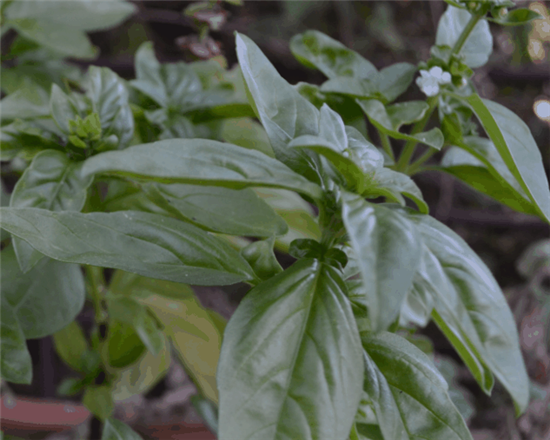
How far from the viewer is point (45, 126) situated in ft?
1.85

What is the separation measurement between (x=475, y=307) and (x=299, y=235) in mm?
336

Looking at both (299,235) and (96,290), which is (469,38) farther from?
(96,290)

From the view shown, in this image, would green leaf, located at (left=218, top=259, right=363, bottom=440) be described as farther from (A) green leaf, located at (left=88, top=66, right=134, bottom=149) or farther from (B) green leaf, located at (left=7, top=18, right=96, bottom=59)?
(B) green leaf, located at (left=7, top=18, right=96, bottom=59)

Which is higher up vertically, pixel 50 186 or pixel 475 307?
pixel 475 307

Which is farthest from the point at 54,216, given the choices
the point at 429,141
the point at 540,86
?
the point at 540,86

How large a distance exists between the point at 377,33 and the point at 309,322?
4.59 feet

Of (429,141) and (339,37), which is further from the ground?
(429,141)

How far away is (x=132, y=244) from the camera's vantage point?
14.8 inches

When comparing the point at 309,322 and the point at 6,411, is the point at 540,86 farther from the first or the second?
the point at 6,411

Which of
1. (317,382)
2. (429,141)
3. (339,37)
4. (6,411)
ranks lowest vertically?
(6,411)

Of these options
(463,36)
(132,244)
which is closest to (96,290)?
(132,244)

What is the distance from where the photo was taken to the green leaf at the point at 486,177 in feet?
1.63

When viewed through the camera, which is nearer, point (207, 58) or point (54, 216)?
point (54, 216)

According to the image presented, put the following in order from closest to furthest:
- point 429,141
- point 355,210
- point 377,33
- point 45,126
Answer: point 355,210, point 429,141, point 45,126, point 377,33
